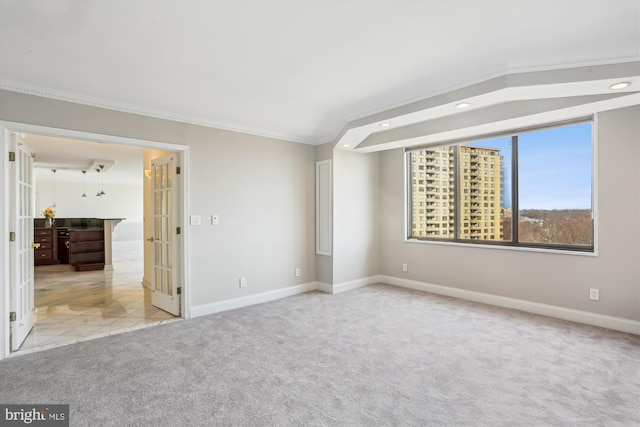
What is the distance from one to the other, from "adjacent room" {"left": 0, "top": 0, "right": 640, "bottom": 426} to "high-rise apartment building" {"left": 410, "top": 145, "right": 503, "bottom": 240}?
0.03m

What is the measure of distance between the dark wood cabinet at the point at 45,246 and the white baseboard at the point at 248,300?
6.57 metres

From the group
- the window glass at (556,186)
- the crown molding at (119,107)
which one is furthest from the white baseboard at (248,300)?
the window glass at (556,186)

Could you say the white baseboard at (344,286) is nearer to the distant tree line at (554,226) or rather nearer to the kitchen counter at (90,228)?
the distant tree line at (554,226)

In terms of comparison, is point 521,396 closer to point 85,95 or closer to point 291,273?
point 291,273

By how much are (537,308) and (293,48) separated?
411 centimetres

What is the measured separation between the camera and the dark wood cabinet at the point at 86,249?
734 cm

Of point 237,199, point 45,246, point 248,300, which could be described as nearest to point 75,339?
point 248,300

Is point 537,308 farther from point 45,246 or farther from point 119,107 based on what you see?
point 45,246

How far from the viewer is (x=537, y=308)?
4078mm

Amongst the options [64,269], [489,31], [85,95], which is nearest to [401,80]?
[489,31]

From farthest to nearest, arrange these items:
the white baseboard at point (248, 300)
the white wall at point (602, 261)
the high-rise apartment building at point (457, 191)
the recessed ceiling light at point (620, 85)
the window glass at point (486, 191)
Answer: the high-rise apartment building at point (457, 191), the window glass at point (486, 191), the white baseboard at point (248, 300), the white wall at point (602, 261), the recessed ceiling light at point (620, 85)

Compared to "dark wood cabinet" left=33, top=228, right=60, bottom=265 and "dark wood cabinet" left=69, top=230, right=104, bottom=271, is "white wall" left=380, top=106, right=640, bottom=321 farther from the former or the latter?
"dark wood cabinet" left=33, top=228, right=60, bottom=265

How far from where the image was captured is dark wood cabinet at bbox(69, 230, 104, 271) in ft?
24.1

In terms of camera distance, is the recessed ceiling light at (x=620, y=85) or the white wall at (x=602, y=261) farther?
the white wall at (x=602, y=261)
